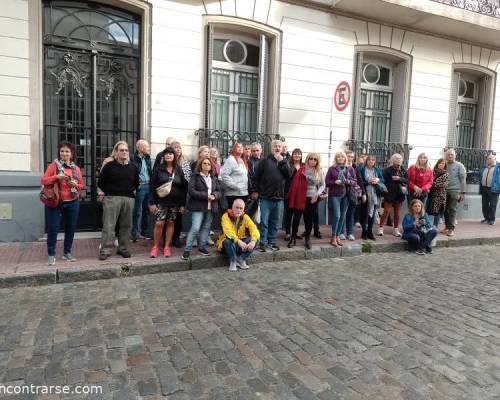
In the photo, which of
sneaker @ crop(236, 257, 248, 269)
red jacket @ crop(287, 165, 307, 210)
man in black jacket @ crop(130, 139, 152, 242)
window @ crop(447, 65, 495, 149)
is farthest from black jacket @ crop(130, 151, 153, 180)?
window @ crop(447, 65, 495, 149)

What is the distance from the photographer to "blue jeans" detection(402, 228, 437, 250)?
7.43 metres

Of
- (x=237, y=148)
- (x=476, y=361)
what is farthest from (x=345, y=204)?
(x=476, y=361)

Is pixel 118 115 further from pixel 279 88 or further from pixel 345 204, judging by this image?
pixel 345 204

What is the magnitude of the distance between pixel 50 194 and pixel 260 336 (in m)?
3.47

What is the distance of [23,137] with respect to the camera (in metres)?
6.81

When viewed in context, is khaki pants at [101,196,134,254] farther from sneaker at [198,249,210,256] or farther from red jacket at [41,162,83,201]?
sneaker at [198,249,210,256]

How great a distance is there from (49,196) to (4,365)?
107 inches

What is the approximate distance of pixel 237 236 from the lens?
6098 mm

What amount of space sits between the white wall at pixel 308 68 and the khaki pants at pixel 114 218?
86.0 inches

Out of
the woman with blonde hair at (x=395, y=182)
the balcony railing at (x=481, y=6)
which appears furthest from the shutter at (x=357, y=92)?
the balcony railing at (x=481, y=6)

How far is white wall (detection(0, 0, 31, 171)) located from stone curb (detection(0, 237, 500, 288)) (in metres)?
2.60

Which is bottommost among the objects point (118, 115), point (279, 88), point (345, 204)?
point (345, 204)

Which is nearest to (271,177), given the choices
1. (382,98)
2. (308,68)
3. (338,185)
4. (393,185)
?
(338,185)

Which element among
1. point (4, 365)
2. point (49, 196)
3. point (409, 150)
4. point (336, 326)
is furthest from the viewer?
point (409, 150)
